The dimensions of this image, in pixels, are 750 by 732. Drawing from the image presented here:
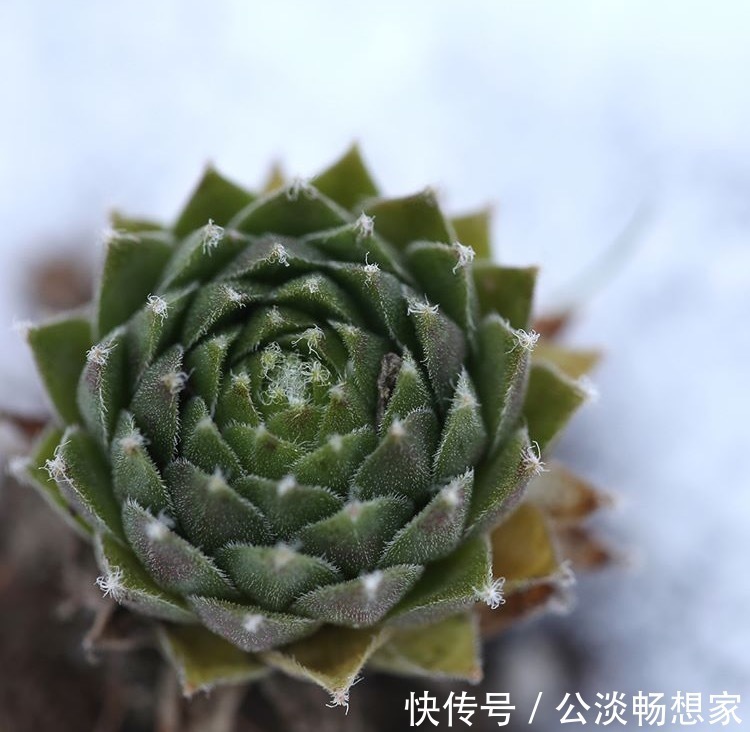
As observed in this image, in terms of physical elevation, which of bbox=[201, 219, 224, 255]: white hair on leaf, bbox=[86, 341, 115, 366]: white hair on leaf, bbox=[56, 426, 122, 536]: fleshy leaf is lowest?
bbox=[56, 426, 122, 536]: fleshy leaf

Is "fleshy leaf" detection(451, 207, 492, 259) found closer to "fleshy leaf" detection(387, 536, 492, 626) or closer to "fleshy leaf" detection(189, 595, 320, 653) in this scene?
"fleshy leaf" detection(387, 536, 492, 626)

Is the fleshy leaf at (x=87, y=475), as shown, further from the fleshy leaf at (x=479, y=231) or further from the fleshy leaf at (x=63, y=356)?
the fleshy leaf at (x=479, y=231)

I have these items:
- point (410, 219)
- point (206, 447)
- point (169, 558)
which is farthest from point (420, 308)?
point (169, 558)

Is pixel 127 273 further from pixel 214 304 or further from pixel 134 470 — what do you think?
pixel 134 470

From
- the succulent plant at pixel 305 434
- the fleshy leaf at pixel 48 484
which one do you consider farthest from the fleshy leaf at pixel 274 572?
the fleshy leaf at pixel 48 484

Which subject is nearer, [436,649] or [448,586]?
[448,586]

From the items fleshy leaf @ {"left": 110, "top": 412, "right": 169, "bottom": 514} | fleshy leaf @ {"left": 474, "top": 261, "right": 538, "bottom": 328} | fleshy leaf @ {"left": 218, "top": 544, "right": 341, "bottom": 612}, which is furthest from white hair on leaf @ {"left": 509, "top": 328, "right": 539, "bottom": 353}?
fleshy leaf @ {"left": 110, "top": 412, "right": 169, "bottom": 514}
